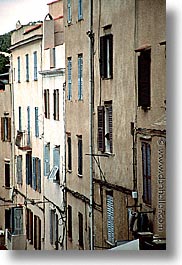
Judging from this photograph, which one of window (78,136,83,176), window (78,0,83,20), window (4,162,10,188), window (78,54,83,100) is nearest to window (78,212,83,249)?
window (78,136,83,176)

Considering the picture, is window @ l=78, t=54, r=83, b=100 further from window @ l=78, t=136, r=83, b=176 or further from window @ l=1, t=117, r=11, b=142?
window @ l=1, t=117, r=11, b=142

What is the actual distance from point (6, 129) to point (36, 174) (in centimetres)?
19

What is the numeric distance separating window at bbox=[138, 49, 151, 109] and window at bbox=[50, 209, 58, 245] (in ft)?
1.59

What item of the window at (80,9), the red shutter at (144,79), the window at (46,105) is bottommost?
the window at (46,105)

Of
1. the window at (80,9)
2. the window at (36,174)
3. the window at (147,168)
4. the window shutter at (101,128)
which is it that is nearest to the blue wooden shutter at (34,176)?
the window at (36,174)

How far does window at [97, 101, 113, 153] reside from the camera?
3314 mm

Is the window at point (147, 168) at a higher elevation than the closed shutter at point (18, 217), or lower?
→ higher

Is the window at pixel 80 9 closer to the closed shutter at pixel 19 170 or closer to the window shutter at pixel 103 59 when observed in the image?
the window shutter at pixel 103 59

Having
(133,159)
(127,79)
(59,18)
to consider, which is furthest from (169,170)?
(59,18)

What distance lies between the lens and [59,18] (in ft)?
10.8

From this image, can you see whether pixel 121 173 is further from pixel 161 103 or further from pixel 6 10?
pixel 6 10

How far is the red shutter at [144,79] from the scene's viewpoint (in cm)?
327

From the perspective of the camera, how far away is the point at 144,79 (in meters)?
3.28

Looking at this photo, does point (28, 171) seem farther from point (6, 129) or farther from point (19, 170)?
point (6, 129)
